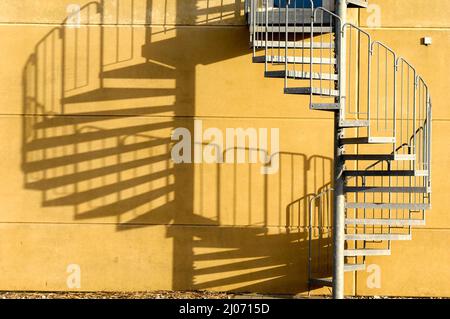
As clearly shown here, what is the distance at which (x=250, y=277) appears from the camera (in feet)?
35.8

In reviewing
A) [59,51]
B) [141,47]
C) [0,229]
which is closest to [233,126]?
[141,47]

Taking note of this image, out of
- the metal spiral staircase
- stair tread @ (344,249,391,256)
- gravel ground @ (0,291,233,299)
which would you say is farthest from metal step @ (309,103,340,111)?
gravel ground @ (0,291,233,299)

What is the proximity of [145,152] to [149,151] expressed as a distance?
5cm

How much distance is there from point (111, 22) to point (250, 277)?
346 cm

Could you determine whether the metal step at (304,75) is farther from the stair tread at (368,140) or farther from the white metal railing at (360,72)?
the stair tread at (368,140)

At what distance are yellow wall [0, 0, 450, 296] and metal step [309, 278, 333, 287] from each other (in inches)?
11.8

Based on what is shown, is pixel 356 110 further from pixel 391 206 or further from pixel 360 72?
pixel 391 206

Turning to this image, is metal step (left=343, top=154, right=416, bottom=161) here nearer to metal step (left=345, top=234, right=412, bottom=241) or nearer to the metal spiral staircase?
the metal spiral staircase

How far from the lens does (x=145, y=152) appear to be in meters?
11.0

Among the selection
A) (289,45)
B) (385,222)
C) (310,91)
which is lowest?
(385,222)

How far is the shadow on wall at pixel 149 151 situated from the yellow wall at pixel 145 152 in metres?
0.01

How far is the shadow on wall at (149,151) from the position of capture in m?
10.9


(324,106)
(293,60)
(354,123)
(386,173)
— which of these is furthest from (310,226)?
(293,60)

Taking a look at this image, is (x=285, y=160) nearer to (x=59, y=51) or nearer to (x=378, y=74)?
(x=378, y=74)
